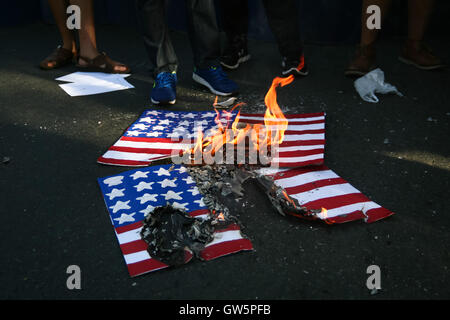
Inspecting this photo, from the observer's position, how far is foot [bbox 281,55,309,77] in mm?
3271

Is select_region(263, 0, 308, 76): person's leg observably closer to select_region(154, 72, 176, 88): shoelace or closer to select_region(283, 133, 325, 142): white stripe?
select_region(154, 72, 176, 88): shoelace

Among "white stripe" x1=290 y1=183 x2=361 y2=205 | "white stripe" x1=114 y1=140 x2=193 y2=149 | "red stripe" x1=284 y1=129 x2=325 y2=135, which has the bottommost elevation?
"white stripe" x1=290 y1=183 x2=361 y2=205

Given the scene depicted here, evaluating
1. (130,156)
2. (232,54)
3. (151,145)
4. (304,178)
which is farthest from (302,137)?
(232,54)

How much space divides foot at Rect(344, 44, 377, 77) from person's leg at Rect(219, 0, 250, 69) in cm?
93

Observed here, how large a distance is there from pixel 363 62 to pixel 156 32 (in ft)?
5.28

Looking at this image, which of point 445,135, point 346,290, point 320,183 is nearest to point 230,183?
point 320,183

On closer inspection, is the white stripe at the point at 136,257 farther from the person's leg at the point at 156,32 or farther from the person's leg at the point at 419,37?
the person's leg at the point at 419,37

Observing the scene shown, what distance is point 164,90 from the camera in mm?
2775

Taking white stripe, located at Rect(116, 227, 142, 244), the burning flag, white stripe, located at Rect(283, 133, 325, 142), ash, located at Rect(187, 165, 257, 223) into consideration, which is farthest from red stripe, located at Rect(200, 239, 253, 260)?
white stripe, located at Rect(283, 133, 325, 142)

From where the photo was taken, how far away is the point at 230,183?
186cm

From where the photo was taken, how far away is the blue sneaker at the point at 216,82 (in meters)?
2.95

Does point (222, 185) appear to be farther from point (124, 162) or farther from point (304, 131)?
point (304, 131)

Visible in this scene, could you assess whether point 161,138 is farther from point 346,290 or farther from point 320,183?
point 346,290

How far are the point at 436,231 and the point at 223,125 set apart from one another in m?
1.28
